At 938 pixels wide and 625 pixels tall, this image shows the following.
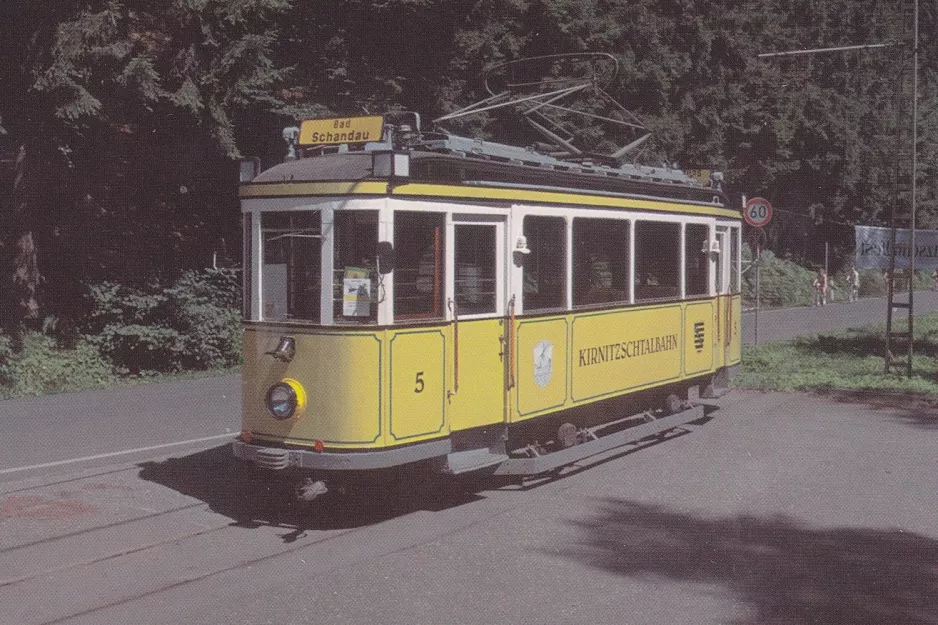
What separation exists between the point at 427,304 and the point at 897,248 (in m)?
14.4

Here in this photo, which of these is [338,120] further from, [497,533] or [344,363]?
[497,533]

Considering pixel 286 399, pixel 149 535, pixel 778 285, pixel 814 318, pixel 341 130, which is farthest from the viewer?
pixel 778 285

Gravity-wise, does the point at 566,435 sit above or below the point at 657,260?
below

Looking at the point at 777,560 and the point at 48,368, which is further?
the point at 48,368

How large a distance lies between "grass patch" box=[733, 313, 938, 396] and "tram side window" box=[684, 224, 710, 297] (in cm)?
464

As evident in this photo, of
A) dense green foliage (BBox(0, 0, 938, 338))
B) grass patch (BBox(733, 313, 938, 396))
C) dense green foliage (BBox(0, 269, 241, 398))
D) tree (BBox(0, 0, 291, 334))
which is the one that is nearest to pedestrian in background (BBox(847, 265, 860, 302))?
dense green foliage (BBox(0, 0, 938, 338))

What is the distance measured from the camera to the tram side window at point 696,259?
13.1 m

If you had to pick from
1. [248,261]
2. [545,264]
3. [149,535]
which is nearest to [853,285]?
[545,264]

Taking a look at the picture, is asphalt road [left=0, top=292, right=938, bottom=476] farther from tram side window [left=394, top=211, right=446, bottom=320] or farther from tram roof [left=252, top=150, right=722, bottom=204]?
tram side window [left=394, top=211, right=446, bottom=320]

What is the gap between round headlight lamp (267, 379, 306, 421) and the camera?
859 cm

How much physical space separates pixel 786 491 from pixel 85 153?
1287 centimetres

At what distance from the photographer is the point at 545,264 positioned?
33.6 ft

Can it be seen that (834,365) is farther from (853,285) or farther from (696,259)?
(853,285)

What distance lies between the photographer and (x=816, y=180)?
5591cm
